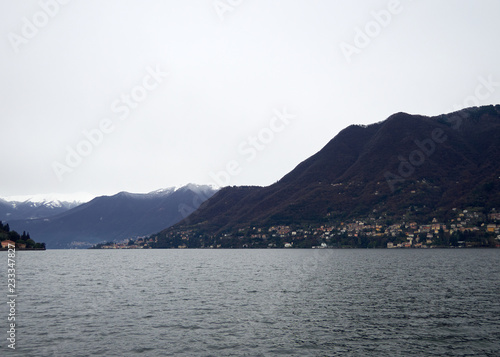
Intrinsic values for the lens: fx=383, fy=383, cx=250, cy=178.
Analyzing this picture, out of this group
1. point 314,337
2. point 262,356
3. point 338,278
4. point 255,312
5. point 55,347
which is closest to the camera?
point 262,356

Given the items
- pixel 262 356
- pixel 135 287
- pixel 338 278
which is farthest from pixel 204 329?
pixel 338 278

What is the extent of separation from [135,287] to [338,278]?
43341 millimetres

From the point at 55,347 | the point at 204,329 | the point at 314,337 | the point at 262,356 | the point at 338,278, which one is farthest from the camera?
the point at 338,278

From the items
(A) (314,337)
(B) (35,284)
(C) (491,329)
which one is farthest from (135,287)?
(C) (491,329)

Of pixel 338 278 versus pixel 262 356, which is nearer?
pixel 262 356

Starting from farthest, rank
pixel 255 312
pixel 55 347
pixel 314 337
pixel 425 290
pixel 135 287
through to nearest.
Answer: pixel 135 287, pixel 425 290, pixel 255 312, pixel 314 337, pixel 55 347

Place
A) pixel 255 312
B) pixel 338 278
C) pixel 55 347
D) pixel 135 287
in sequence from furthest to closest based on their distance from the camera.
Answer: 1. pixel 338 278
2. pixel 135 287
3. pixel 255 312
4. pixel 55 347

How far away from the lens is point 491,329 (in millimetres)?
37594

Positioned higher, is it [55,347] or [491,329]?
[55,347]

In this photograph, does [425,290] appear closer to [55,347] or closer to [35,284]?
[55,347]

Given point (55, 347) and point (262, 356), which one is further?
point (55, 347)

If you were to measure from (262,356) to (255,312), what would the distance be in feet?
58.2

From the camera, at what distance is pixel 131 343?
33812mm

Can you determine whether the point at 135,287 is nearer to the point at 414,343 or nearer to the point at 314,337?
the point at 314,337
